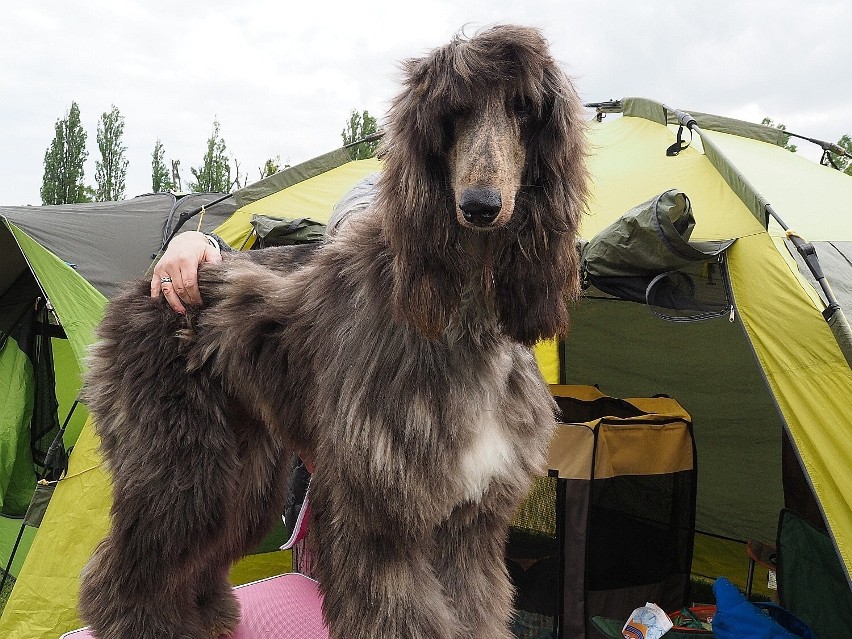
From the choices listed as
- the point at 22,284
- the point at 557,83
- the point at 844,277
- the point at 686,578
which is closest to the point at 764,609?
the point at 686,578

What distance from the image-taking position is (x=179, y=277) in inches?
62.9

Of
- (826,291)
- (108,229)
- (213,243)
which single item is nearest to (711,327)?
(826,291)

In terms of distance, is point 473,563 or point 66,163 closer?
point 473,563

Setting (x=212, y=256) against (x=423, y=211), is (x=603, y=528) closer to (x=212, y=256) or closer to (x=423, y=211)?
(x=212, y=256)

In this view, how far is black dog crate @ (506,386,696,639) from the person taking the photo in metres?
2.41

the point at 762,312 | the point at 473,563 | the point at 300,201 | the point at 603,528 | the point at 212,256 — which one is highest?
the point at 300,201

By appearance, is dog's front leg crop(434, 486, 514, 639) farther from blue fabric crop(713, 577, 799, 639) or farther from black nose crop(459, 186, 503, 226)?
blue fabric crop(713, 577, 799, 639)

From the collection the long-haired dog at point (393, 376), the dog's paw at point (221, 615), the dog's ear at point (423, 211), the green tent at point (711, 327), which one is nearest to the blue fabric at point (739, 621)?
the green tent at point (711, 327)

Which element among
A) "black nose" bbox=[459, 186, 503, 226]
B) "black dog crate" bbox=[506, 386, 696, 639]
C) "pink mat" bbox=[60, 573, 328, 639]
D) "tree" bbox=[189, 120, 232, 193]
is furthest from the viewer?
"tree" bbox=[189, 120, 232, 193]

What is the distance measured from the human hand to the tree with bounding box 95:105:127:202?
13278 millimetres

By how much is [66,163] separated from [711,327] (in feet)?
41.6

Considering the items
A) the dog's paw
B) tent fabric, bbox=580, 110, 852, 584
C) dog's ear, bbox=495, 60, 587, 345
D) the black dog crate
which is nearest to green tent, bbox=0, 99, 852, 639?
tent fabric, bbox=580, 110, 852, 584

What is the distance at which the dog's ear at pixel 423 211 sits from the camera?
1.09 m

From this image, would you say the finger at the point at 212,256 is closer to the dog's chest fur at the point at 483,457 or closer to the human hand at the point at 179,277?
the human hand at the point at 179,277
